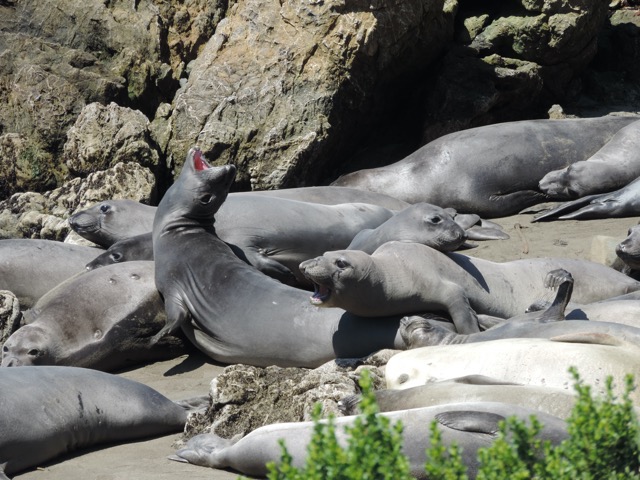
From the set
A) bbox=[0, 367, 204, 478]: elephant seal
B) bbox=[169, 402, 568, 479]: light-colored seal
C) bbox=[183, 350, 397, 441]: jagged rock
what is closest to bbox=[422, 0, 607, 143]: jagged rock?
bbox=[183, 350, 397, 441]: jagged rock

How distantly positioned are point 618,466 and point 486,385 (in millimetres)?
1681

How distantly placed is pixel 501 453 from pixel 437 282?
349 centimetres

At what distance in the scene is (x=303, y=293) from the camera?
7.19m

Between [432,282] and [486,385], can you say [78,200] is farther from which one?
[486,385]

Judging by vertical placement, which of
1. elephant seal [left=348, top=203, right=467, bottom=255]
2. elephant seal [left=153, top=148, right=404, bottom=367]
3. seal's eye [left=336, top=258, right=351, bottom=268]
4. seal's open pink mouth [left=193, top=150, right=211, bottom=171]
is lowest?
elephant seal [left=153, top=148, right=404, bottom=367]

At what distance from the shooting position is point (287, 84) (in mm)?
10492

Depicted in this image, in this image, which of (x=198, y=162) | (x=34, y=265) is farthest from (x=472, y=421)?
(x=34, y=265)

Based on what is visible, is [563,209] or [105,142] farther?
[105,142]

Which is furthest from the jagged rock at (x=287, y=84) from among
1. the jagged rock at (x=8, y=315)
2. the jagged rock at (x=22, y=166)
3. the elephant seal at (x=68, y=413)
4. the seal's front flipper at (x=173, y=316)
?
the elephant seal at (x=68, y=413)

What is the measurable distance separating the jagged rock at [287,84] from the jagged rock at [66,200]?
2.11 feet

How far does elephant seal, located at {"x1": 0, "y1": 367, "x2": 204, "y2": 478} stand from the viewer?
18.3 ft

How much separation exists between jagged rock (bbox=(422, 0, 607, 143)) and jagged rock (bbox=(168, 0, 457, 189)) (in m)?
0.72

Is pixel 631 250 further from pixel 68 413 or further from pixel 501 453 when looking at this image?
pixel 501 453

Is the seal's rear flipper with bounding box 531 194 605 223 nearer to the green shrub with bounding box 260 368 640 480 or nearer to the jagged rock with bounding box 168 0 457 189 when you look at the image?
the jagged rock with bounding box 168 0 457 189
